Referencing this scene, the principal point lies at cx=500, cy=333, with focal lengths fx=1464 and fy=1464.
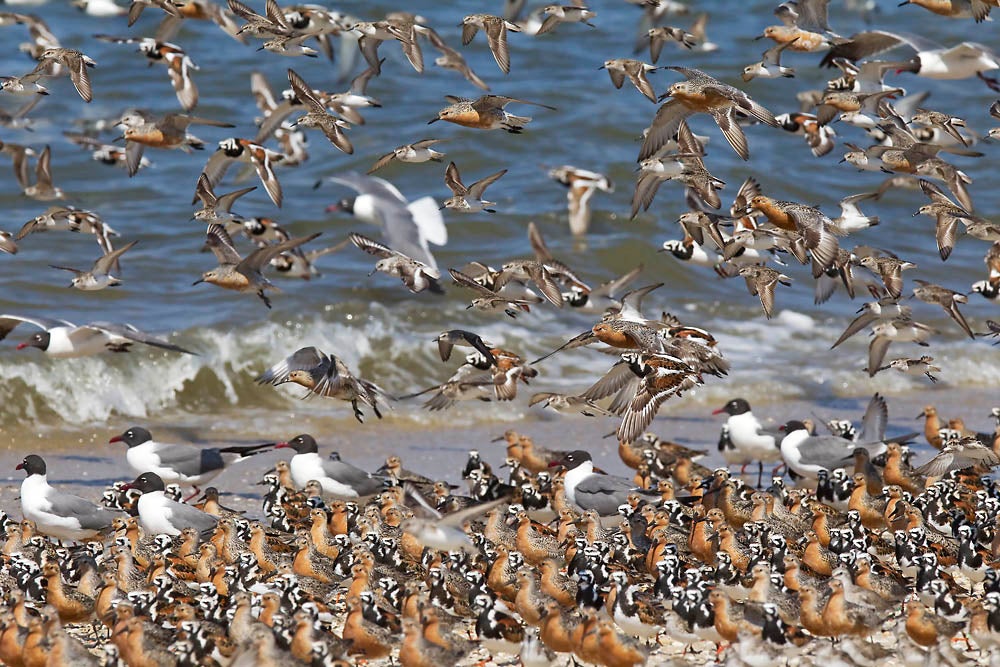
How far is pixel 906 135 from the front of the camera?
1175 centimetres

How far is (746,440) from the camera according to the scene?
13.5 metres

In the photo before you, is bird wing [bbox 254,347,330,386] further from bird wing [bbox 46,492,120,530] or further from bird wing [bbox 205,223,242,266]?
bird wing [bbox 46,492,120,530]

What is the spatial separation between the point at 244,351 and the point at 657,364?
7.72 m

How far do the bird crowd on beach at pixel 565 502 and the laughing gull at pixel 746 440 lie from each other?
24 mm

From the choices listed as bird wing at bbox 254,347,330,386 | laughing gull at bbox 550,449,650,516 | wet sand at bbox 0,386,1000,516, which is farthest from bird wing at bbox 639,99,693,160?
wet sand at bbox 0,386,1000,516

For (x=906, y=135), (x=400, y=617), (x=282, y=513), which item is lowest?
(x=282, y=513)

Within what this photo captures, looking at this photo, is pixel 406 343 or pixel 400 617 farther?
pixel 406 343

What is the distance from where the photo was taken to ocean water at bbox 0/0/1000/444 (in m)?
16.0

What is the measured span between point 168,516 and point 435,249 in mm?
10392

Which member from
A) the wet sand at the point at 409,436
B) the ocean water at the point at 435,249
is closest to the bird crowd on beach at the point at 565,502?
the wet sand at the point at 409,436

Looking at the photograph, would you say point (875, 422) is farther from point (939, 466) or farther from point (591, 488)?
point (591, 488)

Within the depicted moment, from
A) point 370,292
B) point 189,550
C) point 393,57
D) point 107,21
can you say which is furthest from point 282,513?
point 107,21

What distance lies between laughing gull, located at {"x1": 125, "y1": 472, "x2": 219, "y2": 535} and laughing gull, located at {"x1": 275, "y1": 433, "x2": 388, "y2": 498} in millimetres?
1304

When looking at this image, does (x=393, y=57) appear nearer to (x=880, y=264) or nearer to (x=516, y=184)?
(x=516, y=184)
